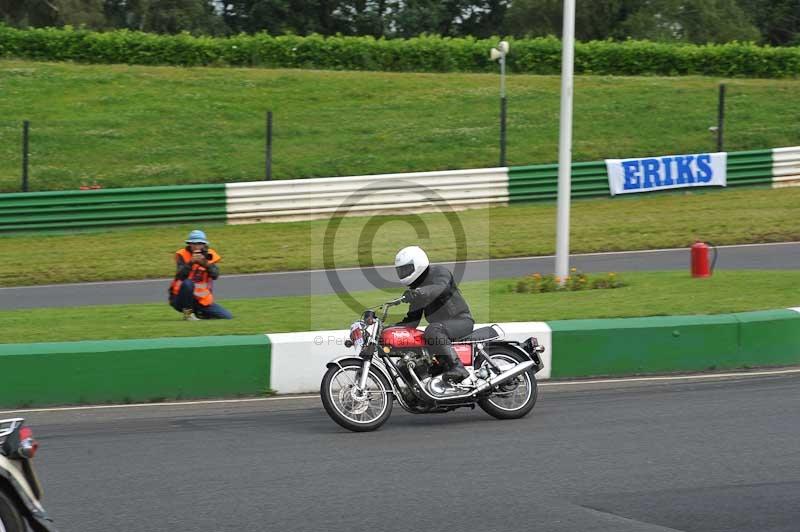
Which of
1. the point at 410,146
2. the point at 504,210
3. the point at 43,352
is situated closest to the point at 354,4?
A: the point at 410,146

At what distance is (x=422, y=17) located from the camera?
5747 centimetres

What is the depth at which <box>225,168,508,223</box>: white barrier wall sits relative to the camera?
24.0 metres

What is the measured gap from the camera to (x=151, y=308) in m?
15.4

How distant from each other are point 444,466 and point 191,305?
21.7 feet

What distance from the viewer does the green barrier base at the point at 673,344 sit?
1143 cm

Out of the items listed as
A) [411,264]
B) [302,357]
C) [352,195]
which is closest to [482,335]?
[411,264]

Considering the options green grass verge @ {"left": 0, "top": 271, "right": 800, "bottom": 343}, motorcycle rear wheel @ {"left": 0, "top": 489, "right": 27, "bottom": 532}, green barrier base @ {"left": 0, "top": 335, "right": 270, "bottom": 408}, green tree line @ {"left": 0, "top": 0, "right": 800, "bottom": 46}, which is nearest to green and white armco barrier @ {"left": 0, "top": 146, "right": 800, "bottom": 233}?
green grass verge @ {"left": 0, "top": 271, "right": 800, "bottom": 343}

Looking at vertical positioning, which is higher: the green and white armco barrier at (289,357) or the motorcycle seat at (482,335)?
the motorcycle seat at (482,335)

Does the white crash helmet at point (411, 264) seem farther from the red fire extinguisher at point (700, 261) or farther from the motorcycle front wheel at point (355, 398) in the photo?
the red fire extinguisher at point (700, 261)

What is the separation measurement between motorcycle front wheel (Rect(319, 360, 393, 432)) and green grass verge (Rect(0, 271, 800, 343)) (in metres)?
2.85

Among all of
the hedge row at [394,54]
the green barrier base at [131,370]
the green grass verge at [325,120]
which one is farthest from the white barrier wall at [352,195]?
the hedge row at [394,54]

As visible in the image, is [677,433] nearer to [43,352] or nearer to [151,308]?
[43,352]

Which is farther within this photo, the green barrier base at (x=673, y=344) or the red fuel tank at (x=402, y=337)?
the green barrier base at (x=673, y=344)

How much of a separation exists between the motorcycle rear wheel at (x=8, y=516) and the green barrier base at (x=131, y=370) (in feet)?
16.0
